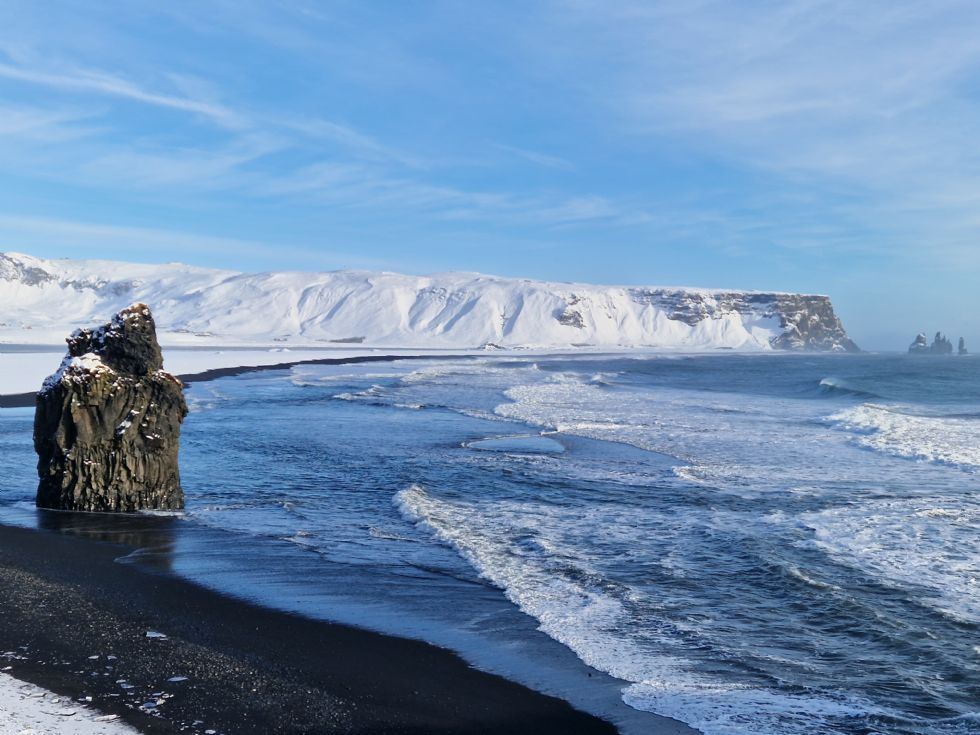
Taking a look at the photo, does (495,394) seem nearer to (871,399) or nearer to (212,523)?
(871,399)

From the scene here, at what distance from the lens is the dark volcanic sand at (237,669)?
241 inches

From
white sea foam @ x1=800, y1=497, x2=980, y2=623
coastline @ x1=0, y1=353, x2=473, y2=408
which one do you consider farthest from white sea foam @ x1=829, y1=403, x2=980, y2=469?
coastline @ x1=0, y1=353, x2=473, y2=408

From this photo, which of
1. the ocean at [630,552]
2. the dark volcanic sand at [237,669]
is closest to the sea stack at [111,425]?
the ocean at [630,552]

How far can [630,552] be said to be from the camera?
11.5m

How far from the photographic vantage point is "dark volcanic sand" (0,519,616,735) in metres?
6.11

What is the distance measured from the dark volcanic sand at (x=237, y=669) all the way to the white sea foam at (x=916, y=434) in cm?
1693

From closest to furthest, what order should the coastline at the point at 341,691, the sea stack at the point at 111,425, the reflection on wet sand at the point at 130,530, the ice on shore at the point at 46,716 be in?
1. the ice on shore at the point at 46,716
2. the coastline at the point at 341,691
3. the reflection on wet sand at the point at 130,530
4. the sea stack at the point at 111,425

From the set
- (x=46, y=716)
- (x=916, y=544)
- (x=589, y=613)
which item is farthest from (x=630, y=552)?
(x=46, y=716)

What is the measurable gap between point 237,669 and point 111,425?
6960mm

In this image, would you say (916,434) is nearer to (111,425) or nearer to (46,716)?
(111,425)

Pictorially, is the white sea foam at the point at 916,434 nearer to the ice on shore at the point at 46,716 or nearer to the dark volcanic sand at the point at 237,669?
the dark volcanic sand at the point at 237,669

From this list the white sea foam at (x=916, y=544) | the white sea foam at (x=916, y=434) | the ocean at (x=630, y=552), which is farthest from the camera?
the white sea foam at (x=916, y=434)

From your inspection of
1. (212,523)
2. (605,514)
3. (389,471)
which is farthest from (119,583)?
(389,471)

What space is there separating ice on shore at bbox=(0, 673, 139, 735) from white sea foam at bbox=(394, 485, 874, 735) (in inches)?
153
